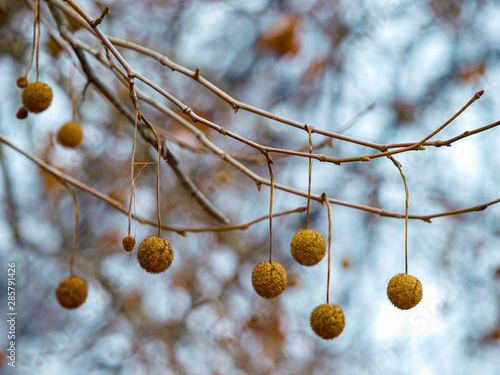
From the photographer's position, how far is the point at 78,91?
3746 millimetres

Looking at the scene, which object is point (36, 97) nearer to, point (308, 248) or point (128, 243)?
point (128, 243)

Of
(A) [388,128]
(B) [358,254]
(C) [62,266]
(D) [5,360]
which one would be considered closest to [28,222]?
(C) [62,266]

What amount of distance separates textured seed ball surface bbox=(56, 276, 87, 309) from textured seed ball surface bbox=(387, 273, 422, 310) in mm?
921

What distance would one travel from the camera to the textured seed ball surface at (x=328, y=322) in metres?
1.38

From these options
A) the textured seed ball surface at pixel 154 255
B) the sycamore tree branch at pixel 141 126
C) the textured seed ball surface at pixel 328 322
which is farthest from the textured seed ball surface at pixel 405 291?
the sycamore tree branch at pixel 141 126

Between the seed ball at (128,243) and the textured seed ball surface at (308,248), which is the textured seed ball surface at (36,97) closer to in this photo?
the seed ball at (128,243)

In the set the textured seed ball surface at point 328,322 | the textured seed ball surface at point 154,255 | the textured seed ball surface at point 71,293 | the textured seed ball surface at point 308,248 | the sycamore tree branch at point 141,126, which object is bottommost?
the textured seed ball surface at point 328,322

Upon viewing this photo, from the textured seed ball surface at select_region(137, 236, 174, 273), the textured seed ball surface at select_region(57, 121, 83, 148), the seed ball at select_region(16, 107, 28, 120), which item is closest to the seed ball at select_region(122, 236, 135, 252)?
the textured seed ball surface at select_region(137, 236, 174, 273)

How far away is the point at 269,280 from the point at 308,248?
135 mm

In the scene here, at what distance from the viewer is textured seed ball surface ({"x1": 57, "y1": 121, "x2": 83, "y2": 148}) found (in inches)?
84.4

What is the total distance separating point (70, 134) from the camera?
214 cm

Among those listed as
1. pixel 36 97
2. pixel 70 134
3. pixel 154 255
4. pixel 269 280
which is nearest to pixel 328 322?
pixel 269 280

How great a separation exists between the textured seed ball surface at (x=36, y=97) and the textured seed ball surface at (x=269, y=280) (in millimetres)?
→ 830

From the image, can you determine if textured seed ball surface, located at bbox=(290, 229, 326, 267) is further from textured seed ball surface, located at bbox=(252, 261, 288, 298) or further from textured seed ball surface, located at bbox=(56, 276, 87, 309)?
textured seed ball surface, located at bbox=(56, 276, 87, 309)
